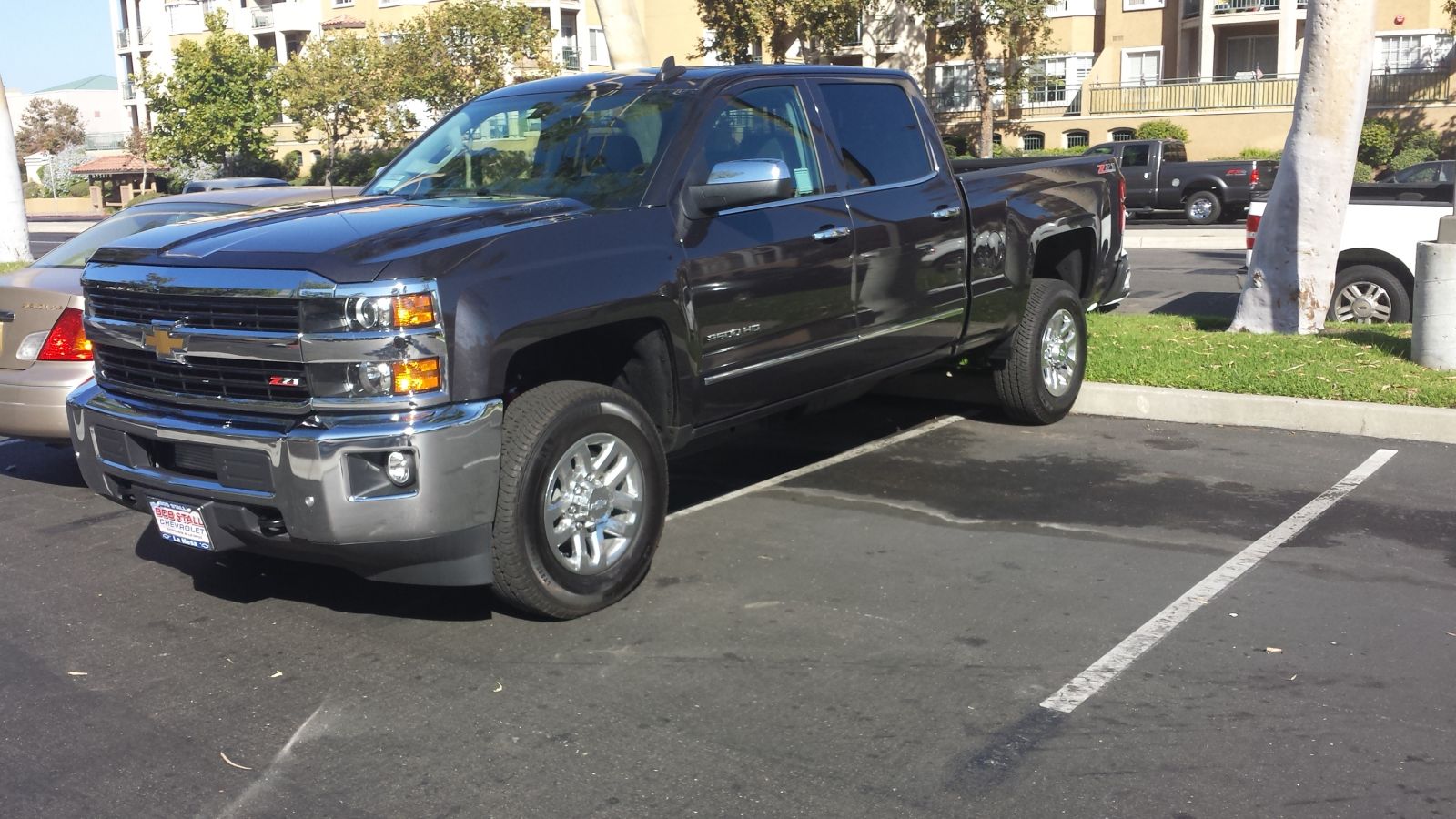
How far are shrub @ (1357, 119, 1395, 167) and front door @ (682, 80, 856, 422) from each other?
3762cm

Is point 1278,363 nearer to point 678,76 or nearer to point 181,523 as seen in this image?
point 678,76

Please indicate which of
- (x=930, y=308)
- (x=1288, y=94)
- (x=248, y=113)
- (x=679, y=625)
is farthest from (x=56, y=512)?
(x=248, y=113)

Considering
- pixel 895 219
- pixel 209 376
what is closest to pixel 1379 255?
pixel 895 219

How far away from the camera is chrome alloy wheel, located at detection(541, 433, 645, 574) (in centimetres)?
520

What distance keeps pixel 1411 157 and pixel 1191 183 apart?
13.2 metres

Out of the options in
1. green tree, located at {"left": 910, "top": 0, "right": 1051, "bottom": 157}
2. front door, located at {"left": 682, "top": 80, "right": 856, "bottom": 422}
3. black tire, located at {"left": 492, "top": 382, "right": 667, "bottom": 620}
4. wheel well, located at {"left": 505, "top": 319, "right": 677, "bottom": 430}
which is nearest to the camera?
black tire, located at {"left": 492, "top": 382, "right": 667, "bottom": 620}

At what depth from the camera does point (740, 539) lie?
6465 mm

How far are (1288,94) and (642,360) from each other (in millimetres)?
41268

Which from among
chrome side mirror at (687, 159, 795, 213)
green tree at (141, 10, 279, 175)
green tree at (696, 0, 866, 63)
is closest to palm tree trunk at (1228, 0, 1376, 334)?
chrome side mirror at (687, 159, 795, 213)

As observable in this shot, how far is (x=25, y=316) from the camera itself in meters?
7.39

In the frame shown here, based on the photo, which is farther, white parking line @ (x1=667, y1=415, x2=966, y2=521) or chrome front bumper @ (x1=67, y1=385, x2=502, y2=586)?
white parking line @ (x1=667, y1=415, x2=966, y2=521)

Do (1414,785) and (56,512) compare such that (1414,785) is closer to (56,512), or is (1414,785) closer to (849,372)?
(849,372)

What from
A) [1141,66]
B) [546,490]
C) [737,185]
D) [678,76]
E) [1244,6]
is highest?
[1244,6]

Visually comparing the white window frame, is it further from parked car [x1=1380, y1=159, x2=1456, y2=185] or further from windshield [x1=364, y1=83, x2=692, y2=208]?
windshield [x1=364, y1=83, x2=692, y2=208]
